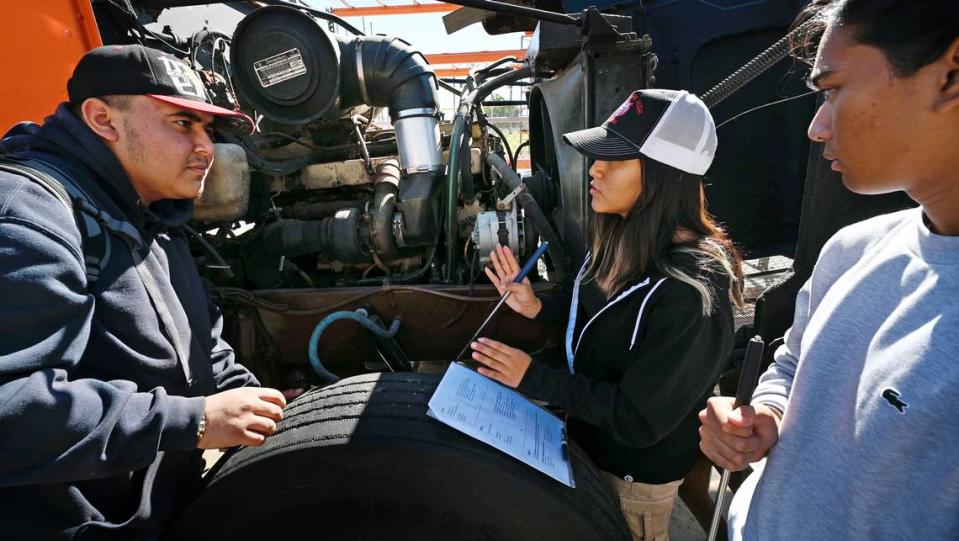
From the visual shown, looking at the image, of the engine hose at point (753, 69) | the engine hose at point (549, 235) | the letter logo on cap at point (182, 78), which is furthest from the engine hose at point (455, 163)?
the letter logo on cap at point (182, 78)

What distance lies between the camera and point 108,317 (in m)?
1.10

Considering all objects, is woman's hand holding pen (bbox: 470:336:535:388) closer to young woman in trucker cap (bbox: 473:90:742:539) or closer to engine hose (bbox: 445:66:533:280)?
young woman in trucker cap (bbox: 473:90:742:539)

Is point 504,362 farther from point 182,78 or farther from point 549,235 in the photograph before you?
point 182,78

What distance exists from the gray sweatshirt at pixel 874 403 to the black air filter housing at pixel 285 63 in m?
2.49

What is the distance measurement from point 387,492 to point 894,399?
1154 mm

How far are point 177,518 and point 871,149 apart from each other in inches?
72.8

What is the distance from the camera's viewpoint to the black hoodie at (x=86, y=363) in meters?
0.92

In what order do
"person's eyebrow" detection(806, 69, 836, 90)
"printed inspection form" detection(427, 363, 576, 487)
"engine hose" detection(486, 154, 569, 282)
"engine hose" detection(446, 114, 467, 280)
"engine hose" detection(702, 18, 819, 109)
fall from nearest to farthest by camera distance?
1. "person's eyebrow" detection(806, 69, 836, 90)
2. "printed inspection form" detection(427, 363, 576, 487)
3. "engine hose" detection(702, 18, 819, 109)
4. "engine hose" detection(486, 154, 569, 282)
5. "engine hose" detection(446, 114, 467, 280)

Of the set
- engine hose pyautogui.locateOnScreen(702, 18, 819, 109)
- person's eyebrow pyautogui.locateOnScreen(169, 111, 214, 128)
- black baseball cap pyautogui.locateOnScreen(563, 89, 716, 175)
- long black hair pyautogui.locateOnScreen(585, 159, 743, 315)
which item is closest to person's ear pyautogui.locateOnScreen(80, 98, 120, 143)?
person's eyebrow pyautogui.locateOnScreen(169, 111, 214, 128)

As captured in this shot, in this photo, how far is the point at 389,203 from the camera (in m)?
2.67

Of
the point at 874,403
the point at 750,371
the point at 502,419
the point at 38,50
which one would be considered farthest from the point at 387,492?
the point at 38,50

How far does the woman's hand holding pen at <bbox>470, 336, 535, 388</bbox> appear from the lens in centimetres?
138

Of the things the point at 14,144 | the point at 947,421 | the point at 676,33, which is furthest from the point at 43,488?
the point at 676,33

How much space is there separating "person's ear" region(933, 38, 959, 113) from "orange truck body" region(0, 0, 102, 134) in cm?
276
